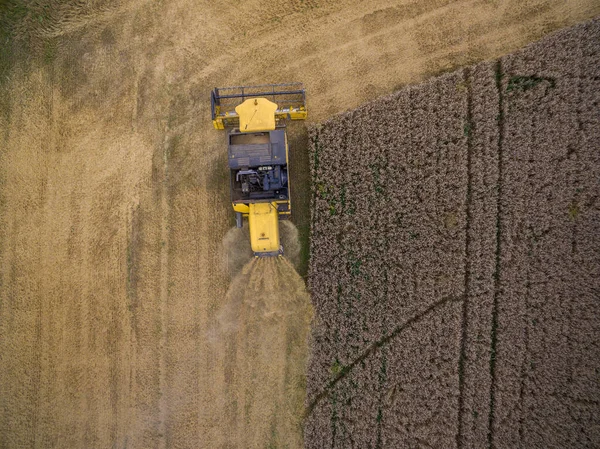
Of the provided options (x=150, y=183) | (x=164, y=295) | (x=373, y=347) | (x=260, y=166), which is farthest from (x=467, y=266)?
(x=150, y=183)

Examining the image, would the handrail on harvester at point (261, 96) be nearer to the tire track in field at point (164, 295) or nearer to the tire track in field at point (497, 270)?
the tire track in field at point (164, 295)

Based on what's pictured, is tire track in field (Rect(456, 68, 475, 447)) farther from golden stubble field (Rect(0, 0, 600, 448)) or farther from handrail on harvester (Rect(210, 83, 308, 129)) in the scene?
handrail on harvester (Rect(210, 83, 308, 129))

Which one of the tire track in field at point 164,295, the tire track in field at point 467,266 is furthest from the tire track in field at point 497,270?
the tire track in field at point 164,295

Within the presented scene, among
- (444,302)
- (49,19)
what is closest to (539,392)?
(444,302)

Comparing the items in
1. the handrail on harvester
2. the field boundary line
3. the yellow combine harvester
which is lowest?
the field boundary line

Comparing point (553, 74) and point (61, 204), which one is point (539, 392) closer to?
point (553, 74)

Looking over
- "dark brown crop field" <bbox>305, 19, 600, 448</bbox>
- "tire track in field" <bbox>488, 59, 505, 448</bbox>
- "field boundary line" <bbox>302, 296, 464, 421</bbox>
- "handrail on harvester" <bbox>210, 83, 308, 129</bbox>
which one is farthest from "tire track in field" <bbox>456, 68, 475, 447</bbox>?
"handrail on harvester" <bbox>210, 83, 308, 129</bbox>
